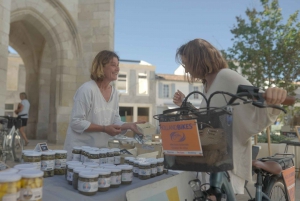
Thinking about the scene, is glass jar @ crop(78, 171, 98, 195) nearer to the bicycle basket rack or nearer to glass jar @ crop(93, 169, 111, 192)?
glass jar @ crop(93, 169, 111, 192)

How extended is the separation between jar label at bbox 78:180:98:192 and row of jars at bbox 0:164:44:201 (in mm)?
332

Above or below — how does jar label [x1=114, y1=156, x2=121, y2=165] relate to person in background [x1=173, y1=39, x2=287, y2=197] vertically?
below

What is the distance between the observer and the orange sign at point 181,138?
1.26 metres

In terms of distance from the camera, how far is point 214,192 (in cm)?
151

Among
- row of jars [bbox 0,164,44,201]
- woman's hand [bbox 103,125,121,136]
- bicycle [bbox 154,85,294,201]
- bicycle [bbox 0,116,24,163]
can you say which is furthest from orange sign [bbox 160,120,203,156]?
bicycle [bbox 0,116,24,163]

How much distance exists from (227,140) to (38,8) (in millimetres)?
8615

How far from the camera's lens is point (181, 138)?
1.31 metres

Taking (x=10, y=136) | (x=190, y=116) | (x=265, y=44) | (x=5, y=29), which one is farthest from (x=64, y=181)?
(x=265, y=44)

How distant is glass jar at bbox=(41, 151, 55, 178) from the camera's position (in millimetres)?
1706

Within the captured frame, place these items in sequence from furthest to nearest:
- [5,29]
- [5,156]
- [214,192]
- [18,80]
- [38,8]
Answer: [18,80] → [38,8] → [5,156] → [5,29] → [214,192]

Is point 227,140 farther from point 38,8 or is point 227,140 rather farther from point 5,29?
point 38,8

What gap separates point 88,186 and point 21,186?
1.29 feet

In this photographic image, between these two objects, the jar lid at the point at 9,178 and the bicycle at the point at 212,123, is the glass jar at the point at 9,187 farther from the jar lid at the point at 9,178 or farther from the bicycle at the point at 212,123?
the bicycle at the point at 212,123

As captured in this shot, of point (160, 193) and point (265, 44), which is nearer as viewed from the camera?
point (160, 193)
